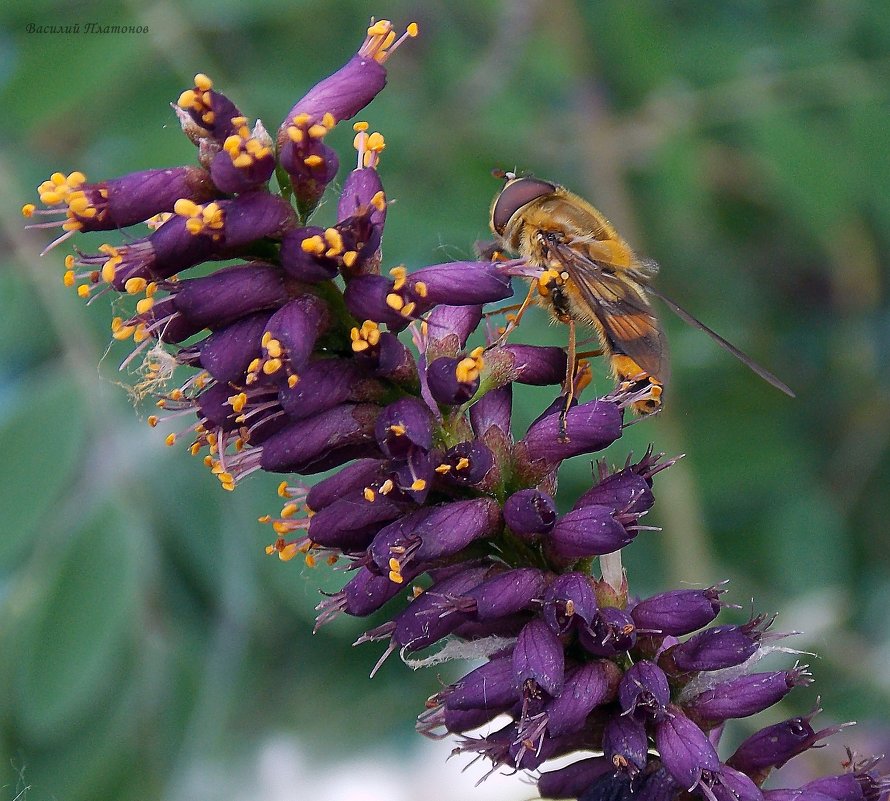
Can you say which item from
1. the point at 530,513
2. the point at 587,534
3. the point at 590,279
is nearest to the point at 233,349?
the point at 530,513

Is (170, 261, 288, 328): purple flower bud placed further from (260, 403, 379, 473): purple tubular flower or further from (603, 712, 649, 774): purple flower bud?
(603, 712, 649, 774): purple flower bud

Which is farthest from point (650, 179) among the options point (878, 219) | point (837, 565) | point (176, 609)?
point (176, 609)

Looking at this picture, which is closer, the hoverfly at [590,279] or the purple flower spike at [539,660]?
the purple flower spike at [539,660]

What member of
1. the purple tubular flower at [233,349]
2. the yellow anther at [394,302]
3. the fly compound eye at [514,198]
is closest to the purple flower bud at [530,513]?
the yellow anther at [394,302]

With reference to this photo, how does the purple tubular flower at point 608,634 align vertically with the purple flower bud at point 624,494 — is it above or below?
below

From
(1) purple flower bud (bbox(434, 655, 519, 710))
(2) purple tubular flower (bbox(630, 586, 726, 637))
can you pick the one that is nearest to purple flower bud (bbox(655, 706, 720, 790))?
(2) purple tubular flower (bbox(630, 586, 726, 637))

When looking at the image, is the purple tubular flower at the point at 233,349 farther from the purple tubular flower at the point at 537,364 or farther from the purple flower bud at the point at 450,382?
the purple tubular flower at the point at 537,364

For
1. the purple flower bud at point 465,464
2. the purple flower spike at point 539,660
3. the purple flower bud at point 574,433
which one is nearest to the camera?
the purple flower spike at point 539,660
